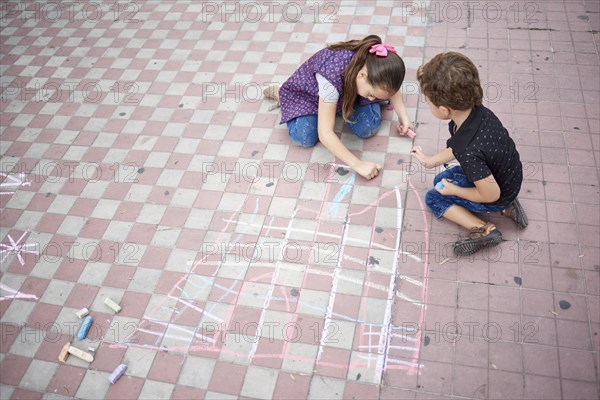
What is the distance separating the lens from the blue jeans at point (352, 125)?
314 centimetres

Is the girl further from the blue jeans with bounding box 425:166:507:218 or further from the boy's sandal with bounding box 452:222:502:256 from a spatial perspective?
the boy's sandal with bounding box 452:222:502:256

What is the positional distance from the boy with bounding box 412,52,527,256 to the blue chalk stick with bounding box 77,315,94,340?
1.99 m

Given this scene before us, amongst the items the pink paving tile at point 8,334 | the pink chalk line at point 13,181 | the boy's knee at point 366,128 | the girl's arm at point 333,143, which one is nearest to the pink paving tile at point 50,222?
the pink chalk line at point 13,181

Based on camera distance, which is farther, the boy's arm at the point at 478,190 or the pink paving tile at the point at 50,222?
the pink paving tile at the point at 50,222

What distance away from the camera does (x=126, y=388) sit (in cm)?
231

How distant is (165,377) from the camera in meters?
2.32

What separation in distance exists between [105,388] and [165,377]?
0.30m

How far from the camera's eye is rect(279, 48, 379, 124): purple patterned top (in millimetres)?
2777

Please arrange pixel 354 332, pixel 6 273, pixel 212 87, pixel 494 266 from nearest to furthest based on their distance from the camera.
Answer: pixel 354 332
pixel 494 266
pixel 6 273
pixel 212 87

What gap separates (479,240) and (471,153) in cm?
52

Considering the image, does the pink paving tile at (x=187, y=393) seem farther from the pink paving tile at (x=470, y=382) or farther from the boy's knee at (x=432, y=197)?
the boy's knee at (x=432, y=197)

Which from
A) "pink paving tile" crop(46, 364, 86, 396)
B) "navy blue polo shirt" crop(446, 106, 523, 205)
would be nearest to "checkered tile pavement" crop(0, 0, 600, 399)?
"pink paving tile" crop(46, 364, 86, 396)

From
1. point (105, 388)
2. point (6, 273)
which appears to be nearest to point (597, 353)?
point (105, 388)

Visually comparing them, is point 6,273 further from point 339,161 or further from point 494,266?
point 494,266
